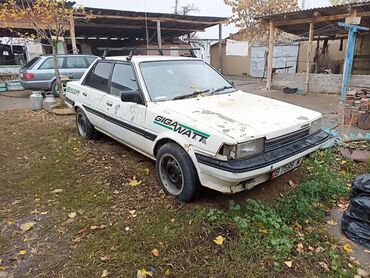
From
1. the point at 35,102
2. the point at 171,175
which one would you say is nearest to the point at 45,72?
the point at 35,102

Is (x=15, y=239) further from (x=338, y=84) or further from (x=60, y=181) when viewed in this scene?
(x=338, y=84)

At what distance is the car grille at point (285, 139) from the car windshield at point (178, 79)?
1.30 m

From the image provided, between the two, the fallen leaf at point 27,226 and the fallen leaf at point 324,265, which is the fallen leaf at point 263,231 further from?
the fallen leaf at point 27,226

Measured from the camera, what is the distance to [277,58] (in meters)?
18.6

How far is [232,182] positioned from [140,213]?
112cm

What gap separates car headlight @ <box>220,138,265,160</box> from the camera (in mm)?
2654

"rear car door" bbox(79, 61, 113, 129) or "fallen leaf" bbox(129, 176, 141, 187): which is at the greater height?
"rear car door" bbox(79, 61, 113, 129)

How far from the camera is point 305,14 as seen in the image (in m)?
10.1

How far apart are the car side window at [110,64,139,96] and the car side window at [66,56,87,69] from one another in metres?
7.39

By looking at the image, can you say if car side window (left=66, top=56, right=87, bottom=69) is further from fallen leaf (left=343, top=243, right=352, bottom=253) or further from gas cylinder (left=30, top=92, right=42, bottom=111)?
fallen leaf (left=343, top=243, right=352, bottom=253)

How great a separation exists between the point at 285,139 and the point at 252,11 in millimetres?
19566

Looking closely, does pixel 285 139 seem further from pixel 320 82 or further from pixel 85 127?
pixel 320 82

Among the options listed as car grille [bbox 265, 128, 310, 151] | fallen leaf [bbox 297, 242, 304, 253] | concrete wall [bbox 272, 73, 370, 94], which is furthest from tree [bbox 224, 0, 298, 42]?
fallen leaf [bbox 297, 242, 304, 253]

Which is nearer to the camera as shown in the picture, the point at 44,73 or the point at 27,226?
the point at 27,226
